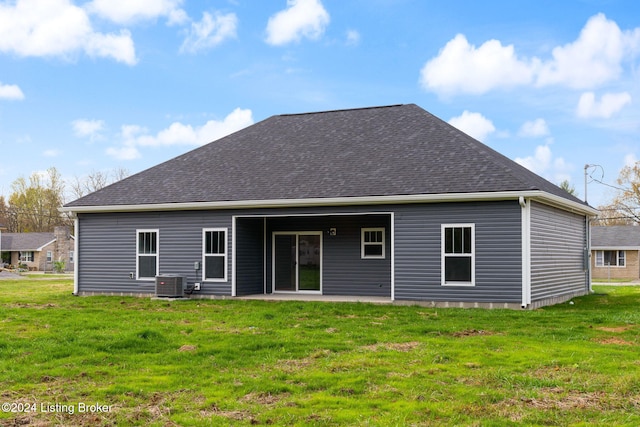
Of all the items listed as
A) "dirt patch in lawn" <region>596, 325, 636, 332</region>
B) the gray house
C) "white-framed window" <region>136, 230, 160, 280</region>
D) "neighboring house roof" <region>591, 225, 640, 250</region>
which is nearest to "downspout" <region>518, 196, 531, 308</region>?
the gray house

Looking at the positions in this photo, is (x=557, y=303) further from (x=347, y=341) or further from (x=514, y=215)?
(x=347, y=341)

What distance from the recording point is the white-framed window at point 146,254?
64.6 feet

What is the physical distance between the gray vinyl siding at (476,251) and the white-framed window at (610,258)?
30.1 m

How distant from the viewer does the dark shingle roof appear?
16.9 metres

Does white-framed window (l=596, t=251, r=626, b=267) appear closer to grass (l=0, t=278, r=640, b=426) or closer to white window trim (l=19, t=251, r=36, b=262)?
grass (l=0, t=278, r=640, b=426)

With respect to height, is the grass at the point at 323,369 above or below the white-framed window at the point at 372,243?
below

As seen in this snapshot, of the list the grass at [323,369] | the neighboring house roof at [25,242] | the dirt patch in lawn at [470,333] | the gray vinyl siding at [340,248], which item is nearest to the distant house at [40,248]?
the neighboring house roof at [25,242]

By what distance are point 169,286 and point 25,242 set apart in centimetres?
4550

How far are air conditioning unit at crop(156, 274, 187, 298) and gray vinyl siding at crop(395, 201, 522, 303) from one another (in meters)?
6.05

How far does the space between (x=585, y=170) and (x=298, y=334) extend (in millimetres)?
25691

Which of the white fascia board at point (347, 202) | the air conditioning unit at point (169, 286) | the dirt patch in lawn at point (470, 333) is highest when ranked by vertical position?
the white fascia board at point (347, 202)

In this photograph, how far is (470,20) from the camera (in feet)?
57.2

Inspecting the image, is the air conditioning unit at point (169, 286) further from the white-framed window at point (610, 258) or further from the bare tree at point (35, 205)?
the bare tree at point (35, 205)

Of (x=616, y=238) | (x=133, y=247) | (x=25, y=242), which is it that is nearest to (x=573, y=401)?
(x=133, y=247)
